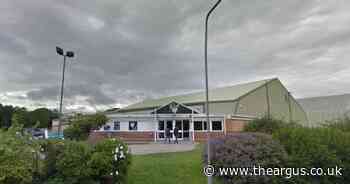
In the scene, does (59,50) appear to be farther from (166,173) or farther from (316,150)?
(316,150)

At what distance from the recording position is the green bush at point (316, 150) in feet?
26.5

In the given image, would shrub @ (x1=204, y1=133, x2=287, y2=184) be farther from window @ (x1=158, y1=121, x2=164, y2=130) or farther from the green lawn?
window @ (x1=158, y1=121, x2=164, y2=130)

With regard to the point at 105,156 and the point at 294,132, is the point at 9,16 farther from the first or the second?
the point at 294,132

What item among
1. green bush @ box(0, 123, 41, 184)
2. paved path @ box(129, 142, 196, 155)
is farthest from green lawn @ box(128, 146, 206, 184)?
paved path @ box(129, 142, 196, 155)

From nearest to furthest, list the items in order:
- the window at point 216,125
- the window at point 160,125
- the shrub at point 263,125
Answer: the shrub at point 263,125, the window at point 160,125, the window at point 216,125

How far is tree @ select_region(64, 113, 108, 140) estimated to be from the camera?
19.7 meters

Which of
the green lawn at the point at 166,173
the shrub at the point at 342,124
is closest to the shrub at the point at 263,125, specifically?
the shrub at the point at 342,124

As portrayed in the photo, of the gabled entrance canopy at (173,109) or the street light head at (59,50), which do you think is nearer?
the street light head at (59,50)

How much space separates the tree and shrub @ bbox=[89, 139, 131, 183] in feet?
42.0

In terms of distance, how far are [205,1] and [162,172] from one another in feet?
18.9

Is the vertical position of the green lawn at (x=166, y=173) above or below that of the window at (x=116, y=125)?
below

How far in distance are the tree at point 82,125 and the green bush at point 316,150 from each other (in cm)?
1490

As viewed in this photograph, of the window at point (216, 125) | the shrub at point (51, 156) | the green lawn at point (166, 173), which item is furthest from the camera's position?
the window at point (216, 125)

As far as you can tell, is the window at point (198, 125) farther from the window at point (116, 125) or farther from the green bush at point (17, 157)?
the green bush at point (17, 157)
